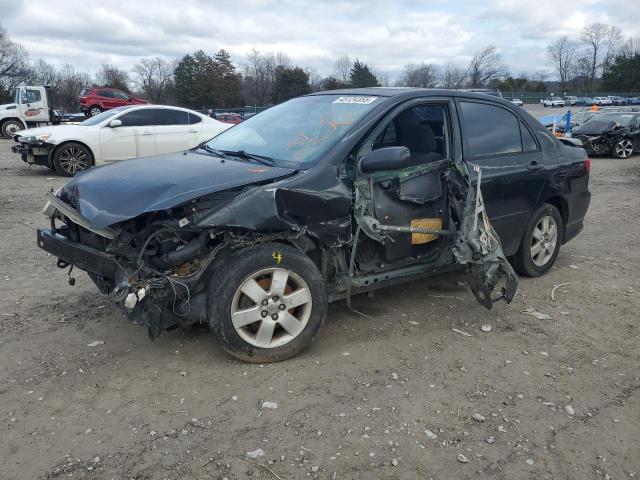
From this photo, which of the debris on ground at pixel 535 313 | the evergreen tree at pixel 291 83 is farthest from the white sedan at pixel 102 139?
the evergreen tree at pixel 291 83

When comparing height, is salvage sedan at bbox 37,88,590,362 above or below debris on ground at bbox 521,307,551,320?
above

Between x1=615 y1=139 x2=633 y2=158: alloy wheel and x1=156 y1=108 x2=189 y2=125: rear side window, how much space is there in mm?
12644

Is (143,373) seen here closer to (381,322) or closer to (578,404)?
(381,322)

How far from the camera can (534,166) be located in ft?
16.1

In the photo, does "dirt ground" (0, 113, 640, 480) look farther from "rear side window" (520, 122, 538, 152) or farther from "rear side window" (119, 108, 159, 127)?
"rear side window" (119, 108, 159, 127)

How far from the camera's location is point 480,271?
401cm

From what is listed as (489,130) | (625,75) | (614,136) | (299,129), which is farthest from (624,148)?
(625,75)

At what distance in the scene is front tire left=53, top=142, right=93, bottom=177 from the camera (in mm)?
11250

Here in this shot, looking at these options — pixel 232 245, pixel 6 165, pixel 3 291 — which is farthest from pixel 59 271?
pixel 6 165

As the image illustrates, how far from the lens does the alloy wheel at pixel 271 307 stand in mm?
3352

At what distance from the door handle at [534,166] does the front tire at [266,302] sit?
2.46 metres

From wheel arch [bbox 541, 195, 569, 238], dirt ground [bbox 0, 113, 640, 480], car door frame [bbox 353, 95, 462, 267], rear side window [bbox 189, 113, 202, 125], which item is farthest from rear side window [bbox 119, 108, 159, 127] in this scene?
wheel arch [bbox 541, 195, 569, 238]

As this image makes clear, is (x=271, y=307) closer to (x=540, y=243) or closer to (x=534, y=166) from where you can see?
(x=534, y=166)

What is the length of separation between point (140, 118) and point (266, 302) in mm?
9457
